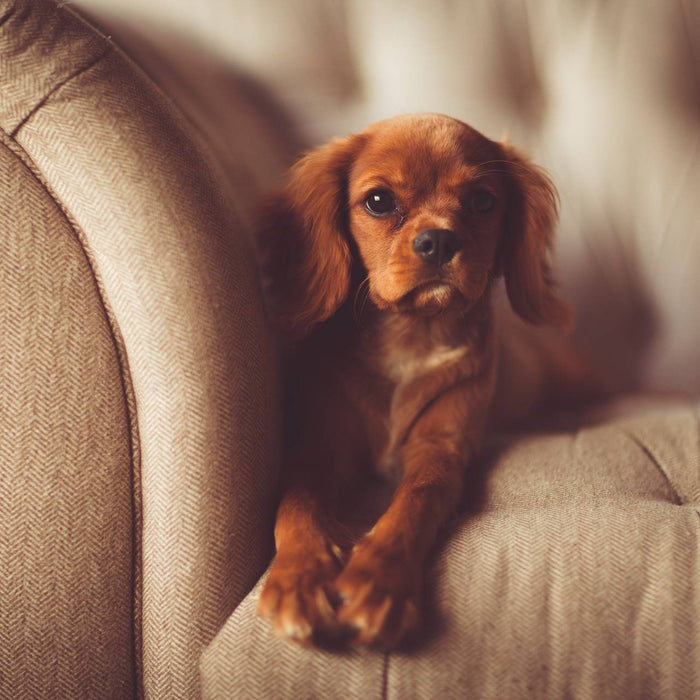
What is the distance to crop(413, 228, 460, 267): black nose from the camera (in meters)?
0.99

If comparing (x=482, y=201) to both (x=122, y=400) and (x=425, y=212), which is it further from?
(x=122, y=400)

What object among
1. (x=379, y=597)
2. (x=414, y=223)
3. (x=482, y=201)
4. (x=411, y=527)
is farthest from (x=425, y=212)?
(x=379, y=597)

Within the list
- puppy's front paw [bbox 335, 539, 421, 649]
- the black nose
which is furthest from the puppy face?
puppy's front paw [bbox 335, 539, 421, 649]

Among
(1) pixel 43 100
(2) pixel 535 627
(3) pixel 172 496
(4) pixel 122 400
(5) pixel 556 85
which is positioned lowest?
(2) pixel 535 627

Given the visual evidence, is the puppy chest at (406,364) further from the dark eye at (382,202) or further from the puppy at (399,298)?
the dark eye at (382,202)

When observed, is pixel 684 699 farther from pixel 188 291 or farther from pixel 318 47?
pixel 318 47

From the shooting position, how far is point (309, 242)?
1.18 metres

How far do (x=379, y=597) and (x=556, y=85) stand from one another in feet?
4.16

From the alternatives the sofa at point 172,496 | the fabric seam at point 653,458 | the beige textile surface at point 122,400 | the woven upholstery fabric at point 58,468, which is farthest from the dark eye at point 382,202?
the fabric seam at point 653,458

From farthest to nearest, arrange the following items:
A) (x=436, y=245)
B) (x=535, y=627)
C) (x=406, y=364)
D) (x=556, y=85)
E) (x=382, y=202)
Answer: (x=556, y=85) < (x=406, y=364) < (x=382, y=202) < (x=436, y=245) < (x=535, y=627)

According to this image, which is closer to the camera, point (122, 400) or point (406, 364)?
point (122, 400)

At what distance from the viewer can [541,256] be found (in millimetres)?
1248

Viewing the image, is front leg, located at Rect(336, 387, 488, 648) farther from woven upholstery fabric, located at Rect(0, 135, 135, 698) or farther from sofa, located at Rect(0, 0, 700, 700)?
woven upholstery fabric, located at Rect(0, 135, 135, 698)

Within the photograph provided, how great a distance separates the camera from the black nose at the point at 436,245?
0.99m
